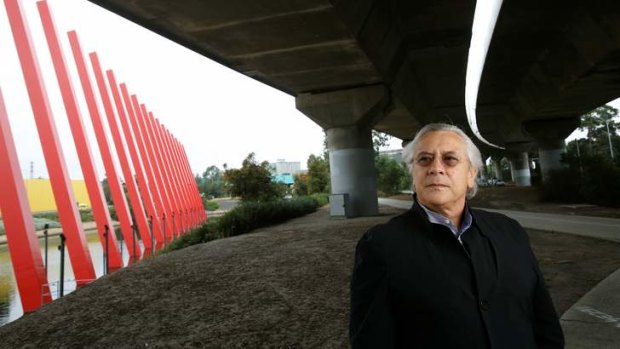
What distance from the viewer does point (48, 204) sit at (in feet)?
76.3

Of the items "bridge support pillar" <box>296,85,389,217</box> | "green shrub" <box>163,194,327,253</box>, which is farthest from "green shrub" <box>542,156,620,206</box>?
"green shrub" <box>163,194,327,253</box>

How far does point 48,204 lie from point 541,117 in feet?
93.7

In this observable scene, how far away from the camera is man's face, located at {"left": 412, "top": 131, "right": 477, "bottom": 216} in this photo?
1.78 metres

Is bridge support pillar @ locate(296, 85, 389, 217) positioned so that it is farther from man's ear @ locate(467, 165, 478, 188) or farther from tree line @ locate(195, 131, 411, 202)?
man's ear @ locate(467, 165, 478, 188)

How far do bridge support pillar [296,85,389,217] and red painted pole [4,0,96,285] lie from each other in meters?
8.09

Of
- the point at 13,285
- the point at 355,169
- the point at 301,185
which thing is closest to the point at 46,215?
the point at 13,285

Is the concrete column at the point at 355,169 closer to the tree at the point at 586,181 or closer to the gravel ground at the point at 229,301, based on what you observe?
the gravel ground at the point at 229,301

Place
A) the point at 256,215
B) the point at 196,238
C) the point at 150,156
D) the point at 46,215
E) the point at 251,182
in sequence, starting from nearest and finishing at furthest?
the point at 196,238, the point at 256,215, the point at 46,215, the point at 251,182, the point at 150,156

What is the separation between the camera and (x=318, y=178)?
44500 millimetres

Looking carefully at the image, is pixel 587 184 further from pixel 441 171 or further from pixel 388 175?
pixel 388 175

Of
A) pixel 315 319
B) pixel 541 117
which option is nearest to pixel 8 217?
pixel 315 319

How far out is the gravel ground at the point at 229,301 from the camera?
4715 mm

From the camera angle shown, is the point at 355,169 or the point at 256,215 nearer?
the point at 355,169

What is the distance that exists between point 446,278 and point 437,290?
6cm
